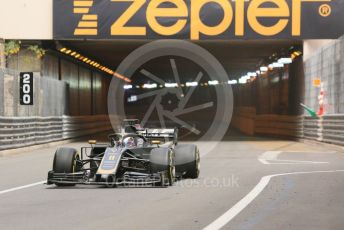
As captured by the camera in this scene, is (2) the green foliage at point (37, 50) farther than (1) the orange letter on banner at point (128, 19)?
Yes

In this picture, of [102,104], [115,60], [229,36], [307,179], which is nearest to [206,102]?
[102,104]

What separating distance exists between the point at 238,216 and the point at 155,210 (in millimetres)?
1103

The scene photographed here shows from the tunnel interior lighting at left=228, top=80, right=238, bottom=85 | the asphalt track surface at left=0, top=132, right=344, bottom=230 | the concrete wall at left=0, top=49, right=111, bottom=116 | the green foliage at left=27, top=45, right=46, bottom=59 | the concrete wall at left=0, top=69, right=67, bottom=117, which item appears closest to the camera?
the asphalt track surface at left=0, top=132, right=344, bottom=230

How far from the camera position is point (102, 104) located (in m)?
53.2

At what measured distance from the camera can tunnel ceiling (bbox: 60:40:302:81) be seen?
3165cm

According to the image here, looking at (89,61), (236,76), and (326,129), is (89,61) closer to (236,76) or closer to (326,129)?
(326,129)

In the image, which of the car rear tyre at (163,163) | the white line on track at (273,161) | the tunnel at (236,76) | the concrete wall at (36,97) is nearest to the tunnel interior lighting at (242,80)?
the tunnel at (236,76)

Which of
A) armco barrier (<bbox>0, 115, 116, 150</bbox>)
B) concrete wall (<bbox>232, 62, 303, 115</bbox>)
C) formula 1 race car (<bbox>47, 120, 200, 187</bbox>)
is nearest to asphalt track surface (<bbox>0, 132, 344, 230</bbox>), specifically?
formula 1 race car (<bbox>47, 120, 200, 187</bbox>)

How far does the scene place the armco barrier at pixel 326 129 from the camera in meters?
22.7

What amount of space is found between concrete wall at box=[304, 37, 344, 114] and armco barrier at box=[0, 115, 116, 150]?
1061 cm

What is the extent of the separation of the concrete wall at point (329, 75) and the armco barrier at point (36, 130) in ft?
34.8

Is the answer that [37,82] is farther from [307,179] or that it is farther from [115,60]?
[115,60]

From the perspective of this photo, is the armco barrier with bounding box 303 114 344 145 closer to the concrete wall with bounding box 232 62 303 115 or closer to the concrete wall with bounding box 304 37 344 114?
the concrete wall with bounding box 304 37 344 114

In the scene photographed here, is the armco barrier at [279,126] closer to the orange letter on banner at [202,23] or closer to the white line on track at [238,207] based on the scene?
the orange letter on banner at [202,23]
